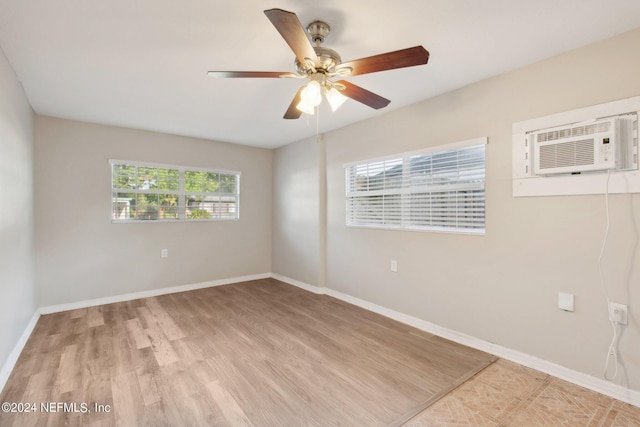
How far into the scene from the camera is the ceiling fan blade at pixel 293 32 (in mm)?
1278

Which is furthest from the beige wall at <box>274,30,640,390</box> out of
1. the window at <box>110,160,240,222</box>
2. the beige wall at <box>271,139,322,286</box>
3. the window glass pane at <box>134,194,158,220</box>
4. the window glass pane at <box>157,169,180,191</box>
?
the window glass pane at <box>134,194,158,220</box>

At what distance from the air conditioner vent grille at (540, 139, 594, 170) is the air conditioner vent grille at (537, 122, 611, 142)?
0.18 ft

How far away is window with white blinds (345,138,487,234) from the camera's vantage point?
106 inches

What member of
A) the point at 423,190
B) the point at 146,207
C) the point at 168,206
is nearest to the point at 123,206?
the point at 146,207

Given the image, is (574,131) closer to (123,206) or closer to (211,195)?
(211,195)

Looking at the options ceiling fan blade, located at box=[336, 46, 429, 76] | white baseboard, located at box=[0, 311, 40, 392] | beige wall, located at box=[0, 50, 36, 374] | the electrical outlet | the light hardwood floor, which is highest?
ceiling fan blade, located at box=[336, 46, 429, 76]

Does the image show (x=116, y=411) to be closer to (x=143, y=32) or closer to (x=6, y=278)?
(x=6, y=278)

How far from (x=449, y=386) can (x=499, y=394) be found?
307 mm

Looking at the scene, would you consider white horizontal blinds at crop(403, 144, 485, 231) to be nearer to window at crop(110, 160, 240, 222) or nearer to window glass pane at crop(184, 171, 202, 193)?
window at crop(110, 160, 240, 222)

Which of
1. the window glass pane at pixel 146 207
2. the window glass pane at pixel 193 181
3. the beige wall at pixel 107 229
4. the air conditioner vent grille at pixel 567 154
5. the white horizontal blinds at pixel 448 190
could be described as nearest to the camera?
the air conditioner vent grille at pixel 567 154

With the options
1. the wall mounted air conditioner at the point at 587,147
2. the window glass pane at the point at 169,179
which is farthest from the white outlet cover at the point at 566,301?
the window glass pane at the point at 169,179

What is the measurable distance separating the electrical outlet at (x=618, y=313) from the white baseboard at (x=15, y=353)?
410 centimetres

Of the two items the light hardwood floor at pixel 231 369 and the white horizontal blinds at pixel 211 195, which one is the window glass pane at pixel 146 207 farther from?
the light hardwood floor at pixel 231 369

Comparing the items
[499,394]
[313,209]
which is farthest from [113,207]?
[499,394]
